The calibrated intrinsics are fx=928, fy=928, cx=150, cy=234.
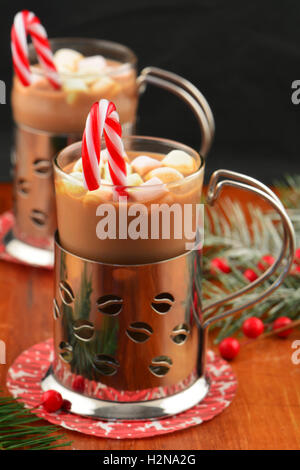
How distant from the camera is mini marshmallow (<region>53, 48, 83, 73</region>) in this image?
1546 millimetres

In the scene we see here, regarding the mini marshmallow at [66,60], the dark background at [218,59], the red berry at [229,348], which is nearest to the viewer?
the red berry at [229,348]

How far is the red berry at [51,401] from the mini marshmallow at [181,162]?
1.04 ft

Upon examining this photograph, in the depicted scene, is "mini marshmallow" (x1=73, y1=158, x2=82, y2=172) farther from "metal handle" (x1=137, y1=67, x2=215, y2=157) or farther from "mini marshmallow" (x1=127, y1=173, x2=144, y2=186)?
"metal handle" (x1=137, y1=67, x2=215, y2=157)

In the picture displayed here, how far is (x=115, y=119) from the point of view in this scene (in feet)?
3.64

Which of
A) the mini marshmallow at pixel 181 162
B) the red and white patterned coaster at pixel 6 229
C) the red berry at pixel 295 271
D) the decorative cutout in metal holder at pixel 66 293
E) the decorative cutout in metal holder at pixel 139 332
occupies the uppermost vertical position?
the mini marshmallow at pixel 181 162

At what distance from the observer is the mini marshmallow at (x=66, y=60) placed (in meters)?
1.55

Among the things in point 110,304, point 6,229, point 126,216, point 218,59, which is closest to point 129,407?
point 110,304

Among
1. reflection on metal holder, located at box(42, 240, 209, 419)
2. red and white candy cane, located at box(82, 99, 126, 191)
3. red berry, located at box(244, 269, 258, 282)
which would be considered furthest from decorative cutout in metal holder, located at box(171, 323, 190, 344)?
red berry, located at box(244, 269, 258, 282)

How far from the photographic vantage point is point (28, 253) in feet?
5.22

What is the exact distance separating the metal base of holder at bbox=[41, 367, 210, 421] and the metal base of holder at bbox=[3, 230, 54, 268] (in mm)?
414

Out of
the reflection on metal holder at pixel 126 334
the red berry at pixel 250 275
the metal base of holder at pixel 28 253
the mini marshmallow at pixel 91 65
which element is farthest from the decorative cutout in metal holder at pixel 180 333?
the mini marshmallow at pixel 91 65

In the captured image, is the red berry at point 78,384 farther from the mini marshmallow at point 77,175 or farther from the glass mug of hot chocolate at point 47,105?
the glass mug of hot chocolate at point 47,105

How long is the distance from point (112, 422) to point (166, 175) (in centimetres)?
31
